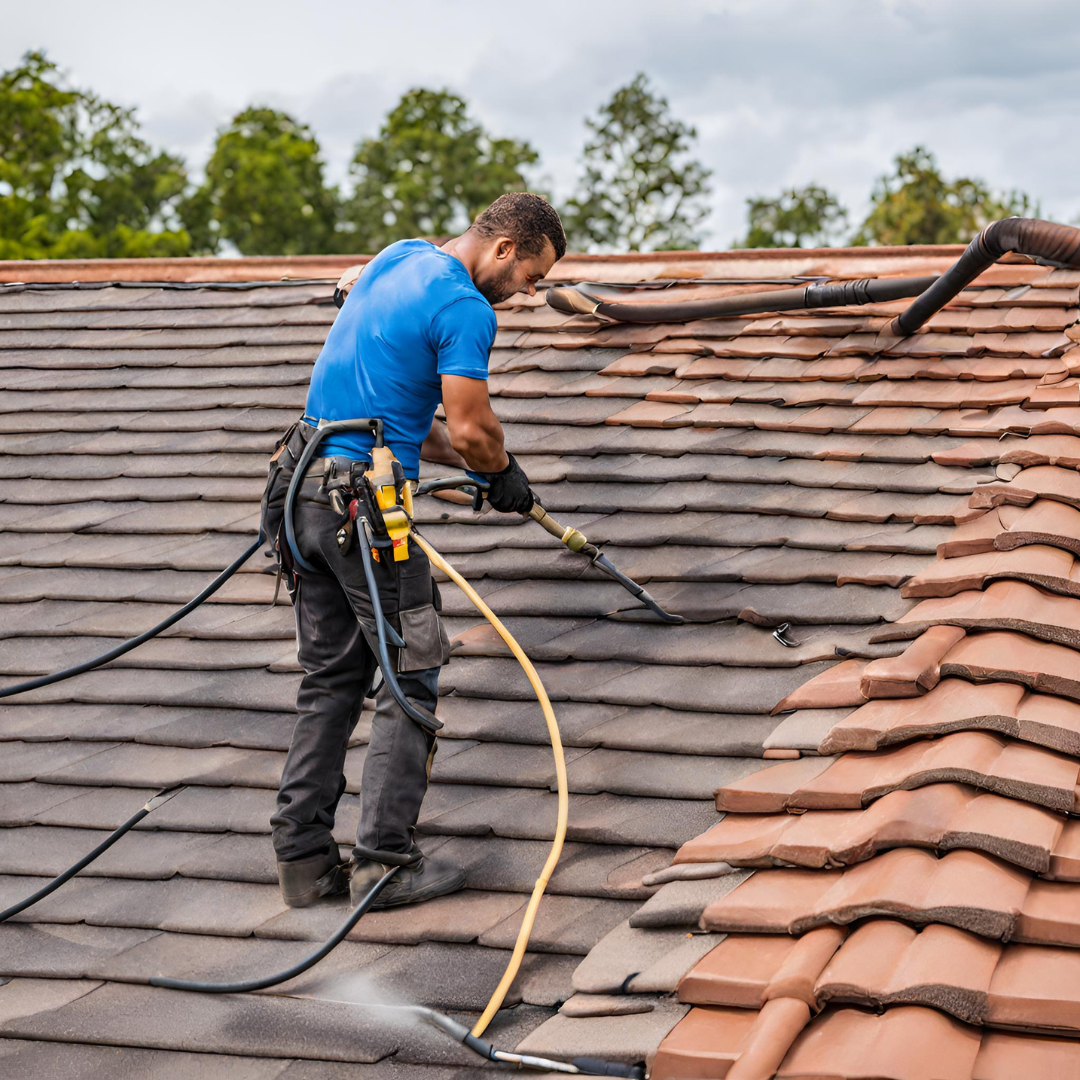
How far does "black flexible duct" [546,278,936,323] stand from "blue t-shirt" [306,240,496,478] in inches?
73.2

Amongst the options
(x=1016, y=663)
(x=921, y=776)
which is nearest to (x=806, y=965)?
(x=921, y=776)

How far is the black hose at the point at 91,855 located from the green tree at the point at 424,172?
3535cm

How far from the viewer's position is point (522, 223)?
116 inches

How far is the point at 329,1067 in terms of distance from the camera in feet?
6.71

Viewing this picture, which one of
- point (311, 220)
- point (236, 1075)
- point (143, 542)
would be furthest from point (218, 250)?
point (236, 1075)

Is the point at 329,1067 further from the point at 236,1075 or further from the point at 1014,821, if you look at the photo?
the point at 1014,821

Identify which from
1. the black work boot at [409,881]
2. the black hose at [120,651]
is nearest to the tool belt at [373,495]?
the black hose at [120,651]

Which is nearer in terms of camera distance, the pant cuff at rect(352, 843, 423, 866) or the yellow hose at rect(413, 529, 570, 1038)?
the yellow hose at rect(413, 529, 570, 1038)

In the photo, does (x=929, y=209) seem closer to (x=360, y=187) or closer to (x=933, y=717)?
(x=360, y=187)

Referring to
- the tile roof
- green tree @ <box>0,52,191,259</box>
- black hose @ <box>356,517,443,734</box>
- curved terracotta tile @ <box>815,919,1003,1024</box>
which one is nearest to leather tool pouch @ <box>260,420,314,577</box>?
black hose @ <box>356,517,443,734</box>

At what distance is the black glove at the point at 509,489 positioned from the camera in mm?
2980

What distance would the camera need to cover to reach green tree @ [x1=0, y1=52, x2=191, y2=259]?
1227 inches

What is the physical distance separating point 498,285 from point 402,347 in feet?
1.34

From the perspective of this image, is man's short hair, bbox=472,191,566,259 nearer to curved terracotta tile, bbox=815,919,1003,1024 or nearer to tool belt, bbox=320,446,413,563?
tool belt, bbox=320,446,413,563
